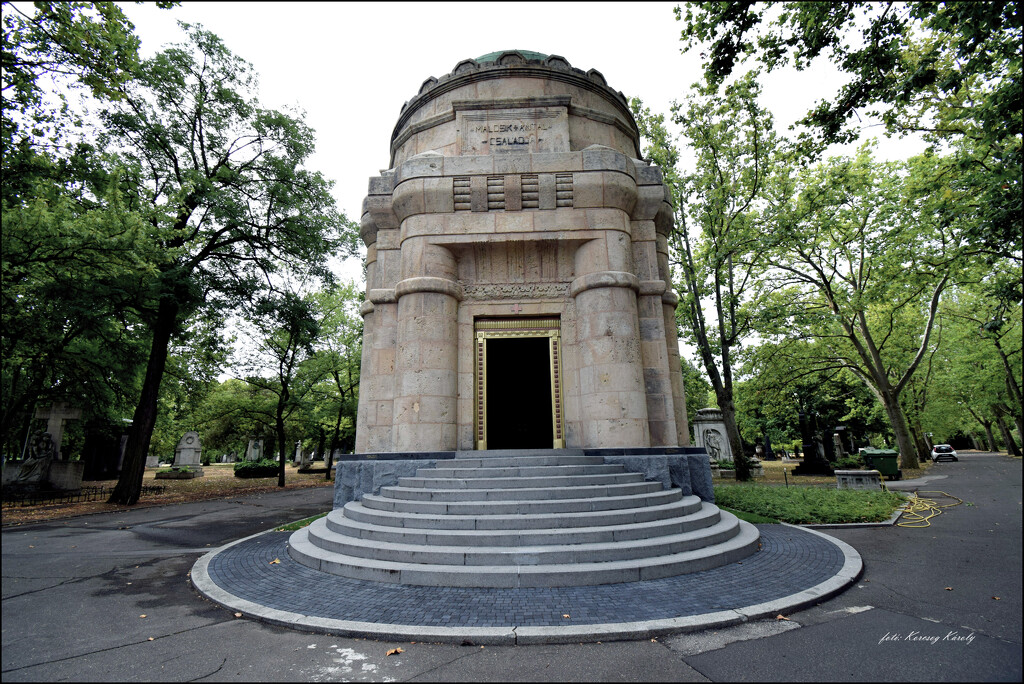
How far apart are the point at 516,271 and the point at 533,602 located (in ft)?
26.7

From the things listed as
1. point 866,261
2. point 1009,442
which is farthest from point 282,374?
point 1009,442

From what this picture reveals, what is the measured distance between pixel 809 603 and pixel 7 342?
2216cm

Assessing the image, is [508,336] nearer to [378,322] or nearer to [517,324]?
[517,324]

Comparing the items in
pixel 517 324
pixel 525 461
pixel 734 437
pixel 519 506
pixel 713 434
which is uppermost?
pixel 517 324

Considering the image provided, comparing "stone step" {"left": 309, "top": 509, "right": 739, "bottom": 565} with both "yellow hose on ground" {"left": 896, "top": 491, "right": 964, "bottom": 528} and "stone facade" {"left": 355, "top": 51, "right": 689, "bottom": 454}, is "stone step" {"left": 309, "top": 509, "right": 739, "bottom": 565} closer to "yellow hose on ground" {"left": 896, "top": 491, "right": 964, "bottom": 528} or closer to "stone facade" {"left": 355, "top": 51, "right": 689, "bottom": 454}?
"stone facade" {"left": 355, "top": 51, "right": 689, "bottom": 454}

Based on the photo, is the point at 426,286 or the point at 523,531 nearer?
the point at 523,531

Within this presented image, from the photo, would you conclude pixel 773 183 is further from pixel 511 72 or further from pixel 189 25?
pixel 189 25

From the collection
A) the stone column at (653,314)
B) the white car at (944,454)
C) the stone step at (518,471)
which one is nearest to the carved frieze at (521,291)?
the stone column at (653,314)

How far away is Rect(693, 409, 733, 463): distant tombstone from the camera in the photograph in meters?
26.4

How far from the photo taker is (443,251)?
1104 centimetres

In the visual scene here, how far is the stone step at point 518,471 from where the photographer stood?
27.5 feet

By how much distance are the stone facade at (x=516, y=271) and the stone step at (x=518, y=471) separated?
3.21ft

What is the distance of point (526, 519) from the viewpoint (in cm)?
684

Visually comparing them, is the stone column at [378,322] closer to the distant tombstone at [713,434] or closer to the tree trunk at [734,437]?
the tree trunk at [734,437]
